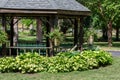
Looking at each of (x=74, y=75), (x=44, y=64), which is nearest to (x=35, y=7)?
(x=44, y=64)

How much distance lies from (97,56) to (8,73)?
186 inches

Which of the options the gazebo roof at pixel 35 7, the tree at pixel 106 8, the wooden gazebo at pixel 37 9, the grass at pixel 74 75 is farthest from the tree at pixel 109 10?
the grass at pixel 74 75

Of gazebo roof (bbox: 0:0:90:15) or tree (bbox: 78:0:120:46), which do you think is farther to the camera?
tree (bbox: 78:0:120:46)

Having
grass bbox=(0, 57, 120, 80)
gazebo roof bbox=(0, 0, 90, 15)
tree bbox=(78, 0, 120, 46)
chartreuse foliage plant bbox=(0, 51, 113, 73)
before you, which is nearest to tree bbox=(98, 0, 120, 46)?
tree bbox=(78, 0, 120, 46)

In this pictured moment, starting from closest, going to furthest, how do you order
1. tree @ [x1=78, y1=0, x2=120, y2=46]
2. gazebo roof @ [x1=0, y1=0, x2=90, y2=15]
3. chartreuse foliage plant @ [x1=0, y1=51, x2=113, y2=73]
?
1. chartreuse foliage plant @ [x1=0, y1=51, x2=113, y2=73]
2. gazebo roof @ [x1=0, y1=0, x2=90, y2=15]
3. tree @ [x1=78, y1=0, x2=120, y2=46]

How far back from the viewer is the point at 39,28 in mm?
36875

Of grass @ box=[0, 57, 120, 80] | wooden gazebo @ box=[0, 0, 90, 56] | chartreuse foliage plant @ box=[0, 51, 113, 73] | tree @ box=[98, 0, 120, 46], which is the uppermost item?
wooden gazebo @ box=[0, 0, 90, 56]

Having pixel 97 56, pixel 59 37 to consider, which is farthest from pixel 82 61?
pixel 59 37

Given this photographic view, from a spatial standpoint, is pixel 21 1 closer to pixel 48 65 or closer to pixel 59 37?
pixel 59 37

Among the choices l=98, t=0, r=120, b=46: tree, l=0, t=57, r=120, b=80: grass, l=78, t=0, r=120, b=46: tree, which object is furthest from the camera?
l=78, t=0, r=120, b=46: tree

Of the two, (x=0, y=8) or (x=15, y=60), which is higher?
(x=0, y=8)

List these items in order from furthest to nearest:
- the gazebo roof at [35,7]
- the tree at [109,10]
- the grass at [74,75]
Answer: the tree at [109,10], the gazebo roof at [35,7], the grass at [74,75]

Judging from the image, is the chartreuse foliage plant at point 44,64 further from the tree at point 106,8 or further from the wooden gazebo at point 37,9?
the tree at point 106,8

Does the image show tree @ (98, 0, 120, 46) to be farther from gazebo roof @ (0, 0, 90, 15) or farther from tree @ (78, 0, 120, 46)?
gazebo roof @ (0, 0, 90, 15)
